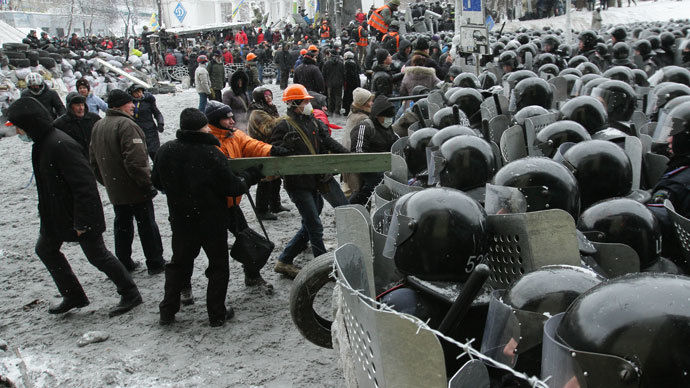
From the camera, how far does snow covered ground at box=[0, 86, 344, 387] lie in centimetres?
445

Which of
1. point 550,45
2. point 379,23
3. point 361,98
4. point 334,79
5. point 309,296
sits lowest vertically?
point 309,296

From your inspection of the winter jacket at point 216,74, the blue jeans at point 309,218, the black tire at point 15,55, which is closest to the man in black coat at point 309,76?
the winter jacket at point 216,74

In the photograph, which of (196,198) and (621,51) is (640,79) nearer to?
(621,51)

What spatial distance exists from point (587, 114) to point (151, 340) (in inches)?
175

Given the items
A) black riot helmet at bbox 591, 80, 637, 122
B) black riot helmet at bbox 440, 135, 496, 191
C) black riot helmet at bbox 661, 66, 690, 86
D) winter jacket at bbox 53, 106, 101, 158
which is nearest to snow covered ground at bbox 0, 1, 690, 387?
winter jacket at bbox 53, 106, 101, 158

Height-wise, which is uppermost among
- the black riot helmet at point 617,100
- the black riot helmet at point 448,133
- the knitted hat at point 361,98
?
the knitted hat at point 361,98

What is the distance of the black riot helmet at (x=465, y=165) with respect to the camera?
4098 mm

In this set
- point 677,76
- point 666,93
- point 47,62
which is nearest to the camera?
point 666,93

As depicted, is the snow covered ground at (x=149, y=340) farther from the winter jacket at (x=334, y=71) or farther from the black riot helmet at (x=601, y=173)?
the winter jacket at (x=334, y=71)

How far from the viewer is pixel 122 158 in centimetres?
607

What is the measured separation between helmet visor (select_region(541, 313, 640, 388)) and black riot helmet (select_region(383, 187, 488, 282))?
943 mm

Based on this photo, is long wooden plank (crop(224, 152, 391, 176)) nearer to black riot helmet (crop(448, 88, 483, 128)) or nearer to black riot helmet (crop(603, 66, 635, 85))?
black riot helmet (crop(448, 88, 483, 128))

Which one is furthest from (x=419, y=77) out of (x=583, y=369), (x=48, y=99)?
(x=583, y=369)

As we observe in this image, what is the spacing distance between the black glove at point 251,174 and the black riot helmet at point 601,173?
2619mm
